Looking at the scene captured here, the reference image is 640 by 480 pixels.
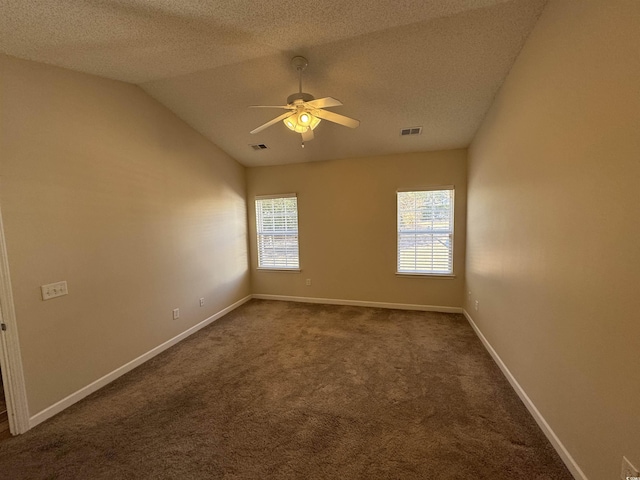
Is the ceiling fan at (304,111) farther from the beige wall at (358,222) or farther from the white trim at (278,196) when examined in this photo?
the white trim at (278,196)

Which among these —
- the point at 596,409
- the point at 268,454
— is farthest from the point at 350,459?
the point at 596,409

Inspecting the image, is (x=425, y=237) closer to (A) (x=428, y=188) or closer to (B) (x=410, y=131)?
(A) (x=428, y=188)

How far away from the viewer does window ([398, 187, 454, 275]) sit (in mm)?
4023

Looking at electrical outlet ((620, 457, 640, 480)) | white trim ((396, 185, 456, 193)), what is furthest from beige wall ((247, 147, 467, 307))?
electrical outlet ((620, 457, 640, 480))

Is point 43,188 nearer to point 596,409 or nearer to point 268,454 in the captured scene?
point 268,454

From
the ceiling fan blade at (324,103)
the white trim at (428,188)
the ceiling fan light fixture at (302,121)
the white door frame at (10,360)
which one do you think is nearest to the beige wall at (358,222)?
the white trim at (428,188)

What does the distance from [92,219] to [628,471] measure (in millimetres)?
3820

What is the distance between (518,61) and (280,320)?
392 centimetres

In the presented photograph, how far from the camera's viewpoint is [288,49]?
87.3 inches

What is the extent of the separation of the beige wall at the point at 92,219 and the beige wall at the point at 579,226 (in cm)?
360

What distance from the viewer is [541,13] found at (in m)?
1.80

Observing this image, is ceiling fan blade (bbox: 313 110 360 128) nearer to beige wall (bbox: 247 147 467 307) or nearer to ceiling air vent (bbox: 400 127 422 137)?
ceiling air vent (bbox: 400 127 422 137)

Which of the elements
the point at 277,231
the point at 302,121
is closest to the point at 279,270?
the point at 277,231

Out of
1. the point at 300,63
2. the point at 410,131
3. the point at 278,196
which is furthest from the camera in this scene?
the point at 278,196
